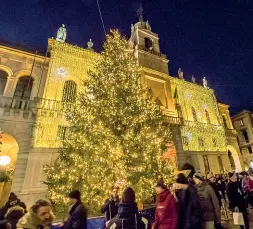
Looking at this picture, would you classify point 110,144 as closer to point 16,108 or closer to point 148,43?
point 16,108

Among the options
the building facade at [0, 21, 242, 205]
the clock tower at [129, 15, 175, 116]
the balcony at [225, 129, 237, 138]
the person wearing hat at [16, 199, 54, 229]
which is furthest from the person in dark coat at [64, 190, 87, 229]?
the balcony at [225, 129, 237, 138]

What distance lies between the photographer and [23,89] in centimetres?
1455

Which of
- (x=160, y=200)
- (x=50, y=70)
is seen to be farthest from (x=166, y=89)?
(x=160, y=200)

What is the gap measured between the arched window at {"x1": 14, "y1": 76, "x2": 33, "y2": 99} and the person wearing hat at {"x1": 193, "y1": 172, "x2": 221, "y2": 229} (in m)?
15.0

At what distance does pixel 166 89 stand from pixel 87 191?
14.9 m

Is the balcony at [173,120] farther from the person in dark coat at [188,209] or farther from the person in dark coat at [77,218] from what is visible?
the person in dark coat at [77,218]

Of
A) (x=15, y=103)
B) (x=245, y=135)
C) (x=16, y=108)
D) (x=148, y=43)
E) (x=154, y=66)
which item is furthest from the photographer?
(x=245, y=135)

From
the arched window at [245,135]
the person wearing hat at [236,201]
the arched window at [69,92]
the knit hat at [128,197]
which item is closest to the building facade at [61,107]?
the arched window at [69,92]

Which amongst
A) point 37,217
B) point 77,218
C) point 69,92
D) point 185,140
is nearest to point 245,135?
point 185,140

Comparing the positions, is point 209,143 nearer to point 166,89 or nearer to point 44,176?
point 166,89

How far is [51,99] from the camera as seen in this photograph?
13633 mm

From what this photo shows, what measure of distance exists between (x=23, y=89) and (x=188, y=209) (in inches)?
625

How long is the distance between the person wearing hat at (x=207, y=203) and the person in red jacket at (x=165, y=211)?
83 cm

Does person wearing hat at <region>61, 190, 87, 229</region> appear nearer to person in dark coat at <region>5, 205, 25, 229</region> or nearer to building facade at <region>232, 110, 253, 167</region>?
person in dark coat at <region>5, 205, 25, 229</region>
